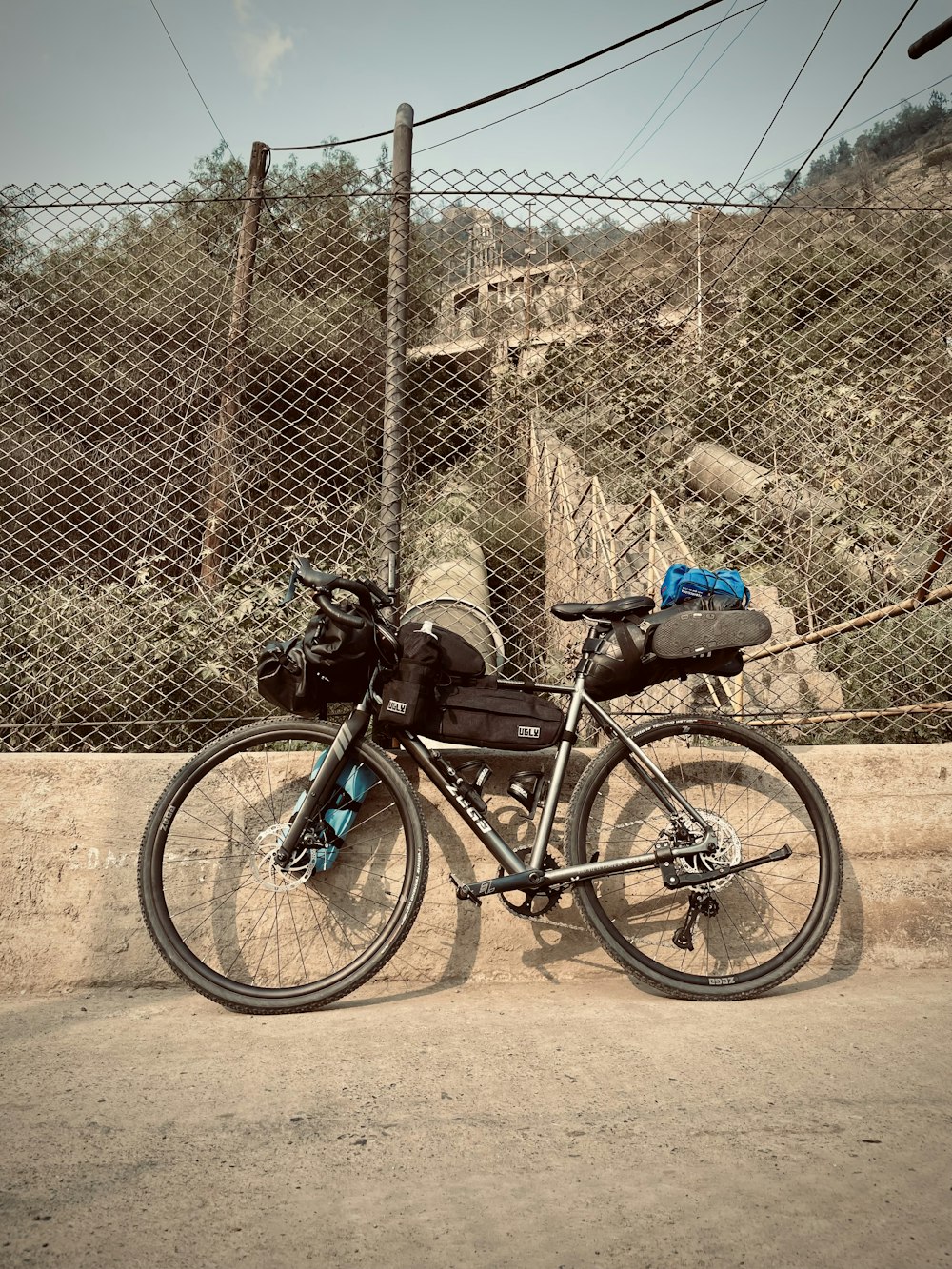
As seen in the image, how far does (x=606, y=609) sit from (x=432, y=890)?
1.15 metres

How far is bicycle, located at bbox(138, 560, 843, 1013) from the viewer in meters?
3.01

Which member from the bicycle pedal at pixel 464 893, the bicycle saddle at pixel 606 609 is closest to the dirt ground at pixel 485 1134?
the bicycle pedal at pixel 464 893

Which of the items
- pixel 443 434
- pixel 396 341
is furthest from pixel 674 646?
pixel 443 434

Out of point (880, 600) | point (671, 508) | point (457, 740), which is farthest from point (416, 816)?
point (671, 508)

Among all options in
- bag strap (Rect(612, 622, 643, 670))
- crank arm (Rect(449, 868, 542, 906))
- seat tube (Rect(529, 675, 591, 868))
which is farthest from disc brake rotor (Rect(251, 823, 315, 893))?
bag strap (Rect(612, 622, 643, 670))

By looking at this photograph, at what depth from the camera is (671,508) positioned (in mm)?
7711

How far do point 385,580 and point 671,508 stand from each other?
188 inches

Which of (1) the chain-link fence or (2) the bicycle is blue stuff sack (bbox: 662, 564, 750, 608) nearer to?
(2) the bicycle

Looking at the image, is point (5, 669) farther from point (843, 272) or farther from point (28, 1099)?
point (843, 272)

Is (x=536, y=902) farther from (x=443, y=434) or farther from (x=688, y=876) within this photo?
(x=443, y=434)

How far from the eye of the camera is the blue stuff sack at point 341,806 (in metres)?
3.11

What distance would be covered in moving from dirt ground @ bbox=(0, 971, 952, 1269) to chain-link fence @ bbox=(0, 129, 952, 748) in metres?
1.18

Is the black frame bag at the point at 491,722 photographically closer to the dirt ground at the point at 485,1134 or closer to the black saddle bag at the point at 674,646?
the black saddle bag at the point at 674,646

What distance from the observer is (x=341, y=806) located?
3.14 m
